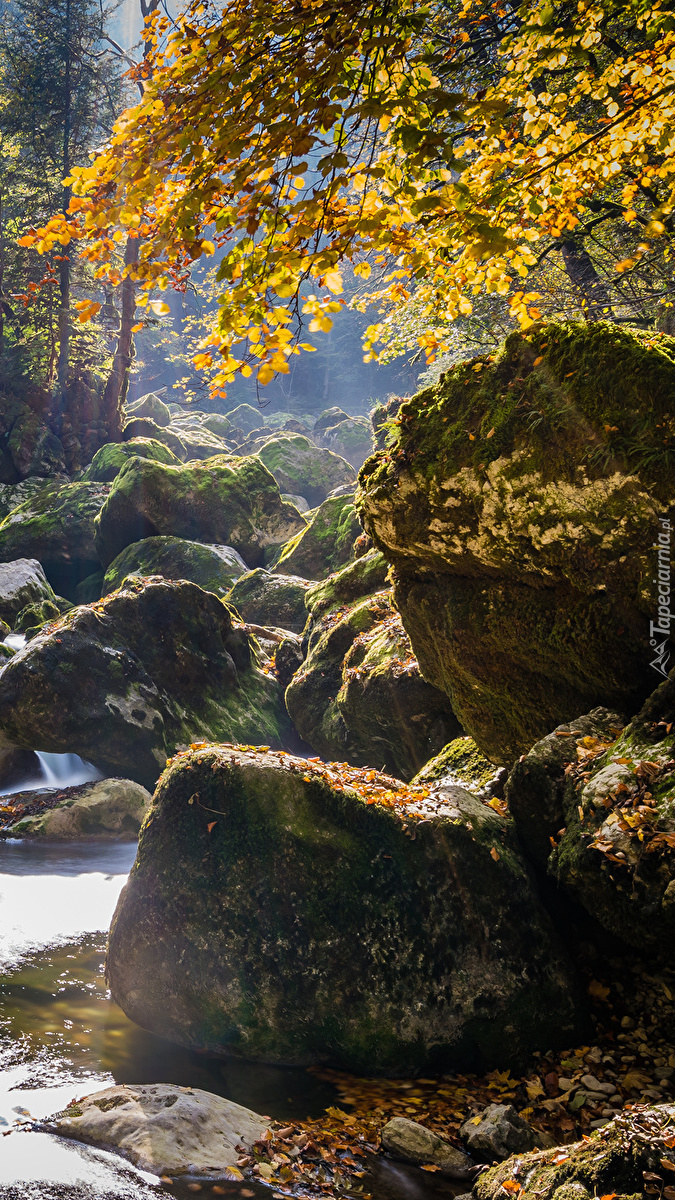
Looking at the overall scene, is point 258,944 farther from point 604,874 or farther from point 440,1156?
point 604,874

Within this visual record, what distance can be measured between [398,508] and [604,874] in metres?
3.84

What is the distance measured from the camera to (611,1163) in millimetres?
2840

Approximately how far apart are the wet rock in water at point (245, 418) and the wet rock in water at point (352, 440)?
41.8 feet

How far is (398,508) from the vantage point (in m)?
7.02

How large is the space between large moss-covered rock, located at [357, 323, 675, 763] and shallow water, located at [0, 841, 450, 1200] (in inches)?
148

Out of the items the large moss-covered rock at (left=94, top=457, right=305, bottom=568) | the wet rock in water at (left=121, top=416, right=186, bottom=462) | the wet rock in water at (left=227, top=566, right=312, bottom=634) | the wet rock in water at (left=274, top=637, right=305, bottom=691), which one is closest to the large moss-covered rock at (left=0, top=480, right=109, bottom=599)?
the large moss-covered rock at (left=94, top=457, right=305, bottom=568)

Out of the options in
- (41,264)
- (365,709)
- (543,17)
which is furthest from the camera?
(41,264)

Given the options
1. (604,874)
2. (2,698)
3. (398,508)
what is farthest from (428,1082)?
(2,698)

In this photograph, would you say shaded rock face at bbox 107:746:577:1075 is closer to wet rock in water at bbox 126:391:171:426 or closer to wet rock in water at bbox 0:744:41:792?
wet rock in water at bbox 0:744:41:792

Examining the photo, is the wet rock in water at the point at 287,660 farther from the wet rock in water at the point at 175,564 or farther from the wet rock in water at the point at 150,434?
the wet rock in water at the point at 150,434

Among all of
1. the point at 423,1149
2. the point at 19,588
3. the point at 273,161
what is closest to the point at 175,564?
the point at 19,588

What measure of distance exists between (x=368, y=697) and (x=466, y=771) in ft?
8.94

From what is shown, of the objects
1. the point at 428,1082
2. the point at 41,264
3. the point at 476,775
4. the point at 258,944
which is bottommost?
the point at 428,1082

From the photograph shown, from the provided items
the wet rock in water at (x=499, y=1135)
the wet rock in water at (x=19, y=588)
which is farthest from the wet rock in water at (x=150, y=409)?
the wet rock in water at (x=499, y=1135)
